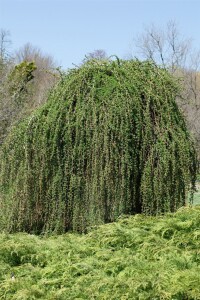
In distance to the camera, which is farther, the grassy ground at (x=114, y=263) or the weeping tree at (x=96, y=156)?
the weeping tree at (x=96, y=156)

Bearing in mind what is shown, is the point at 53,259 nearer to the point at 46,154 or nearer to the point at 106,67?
the point at 46,154

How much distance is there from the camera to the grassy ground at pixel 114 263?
3.13 m

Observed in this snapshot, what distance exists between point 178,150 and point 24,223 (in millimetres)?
2137

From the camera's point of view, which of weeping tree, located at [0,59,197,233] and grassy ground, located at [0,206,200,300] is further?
weeping tree, located at [0,59,197,233]

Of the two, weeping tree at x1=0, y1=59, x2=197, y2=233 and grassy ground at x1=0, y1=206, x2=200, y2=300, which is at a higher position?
weeping tree at x1=0, y1=59, x2=197, y2=233

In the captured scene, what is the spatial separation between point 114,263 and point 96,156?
2542 millimetres

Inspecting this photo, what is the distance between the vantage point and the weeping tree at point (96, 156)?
6152mm

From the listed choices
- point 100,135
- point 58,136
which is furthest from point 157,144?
point 58,136

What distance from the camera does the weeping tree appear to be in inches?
242

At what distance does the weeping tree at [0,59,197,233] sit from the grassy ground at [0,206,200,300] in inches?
50.1

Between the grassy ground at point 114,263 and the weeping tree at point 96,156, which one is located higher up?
the weeping tree at point 96,156

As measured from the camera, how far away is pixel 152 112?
655 cm

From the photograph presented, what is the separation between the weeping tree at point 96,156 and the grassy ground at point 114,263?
4.17ft

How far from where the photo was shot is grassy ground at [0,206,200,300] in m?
3.13
